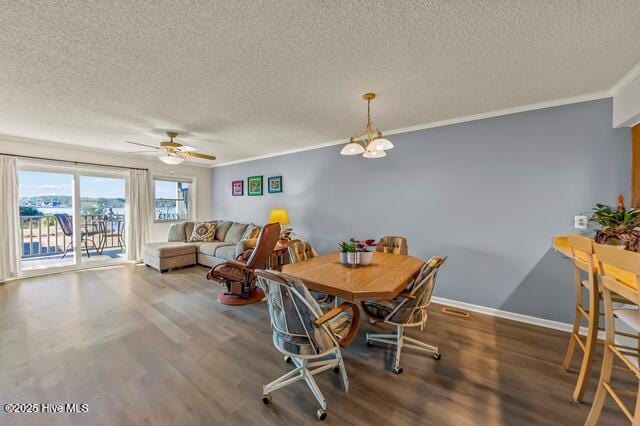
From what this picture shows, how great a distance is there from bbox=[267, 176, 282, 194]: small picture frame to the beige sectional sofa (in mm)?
883

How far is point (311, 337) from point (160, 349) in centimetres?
167

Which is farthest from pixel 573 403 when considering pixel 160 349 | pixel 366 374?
pixel 160 349

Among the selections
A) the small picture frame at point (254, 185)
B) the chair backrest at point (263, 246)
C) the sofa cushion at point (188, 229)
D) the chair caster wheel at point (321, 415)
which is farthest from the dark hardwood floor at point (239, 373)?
the small picture frame at point (254, 185)

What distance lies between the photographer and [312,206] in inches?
180

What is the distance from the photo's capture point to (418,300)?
1.83 meters

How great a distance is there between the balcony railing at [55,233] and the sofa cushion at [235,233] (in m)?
2.48

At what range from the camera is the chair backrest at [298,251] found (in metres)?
2.59

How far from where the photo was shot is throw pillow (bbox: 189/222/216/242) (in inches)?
214

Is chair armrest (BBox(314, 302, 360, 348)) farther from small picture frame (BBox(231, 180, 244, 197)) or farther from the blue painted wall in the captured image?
small picture frame (BBox(231, 180, 244, 197))

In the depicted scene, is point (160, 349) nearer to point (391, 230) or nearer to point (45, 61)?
point (45, 61)

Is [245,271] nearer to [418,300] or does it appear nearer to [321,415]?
[321,415]

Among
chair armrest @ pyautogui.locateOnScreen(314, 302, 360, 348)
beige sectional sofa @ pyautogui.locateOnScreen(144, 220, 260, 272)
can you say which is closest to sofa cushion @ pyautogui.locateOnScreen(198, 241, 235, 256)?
beige sectional sofa @ pyautogui.locateOnScreen(144, 220, 260, 272)

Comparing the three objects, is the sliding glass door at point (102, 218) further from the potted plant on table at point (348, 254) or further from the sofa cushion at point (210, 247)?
the potted plant on table at point (348, 254)

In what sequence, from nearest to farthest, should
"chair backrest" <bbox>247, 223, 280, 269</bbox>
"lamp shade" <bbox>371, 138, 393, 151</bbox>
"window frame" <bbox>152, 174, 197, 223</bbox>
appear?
"lamp shade" <bbox>371, 138, 393, 151</bbox>, "chair backrest" <bbox>247, 223, 280, 269</bbox>, "window frame" <bbox>152, 174, 197, 223</bbox>
